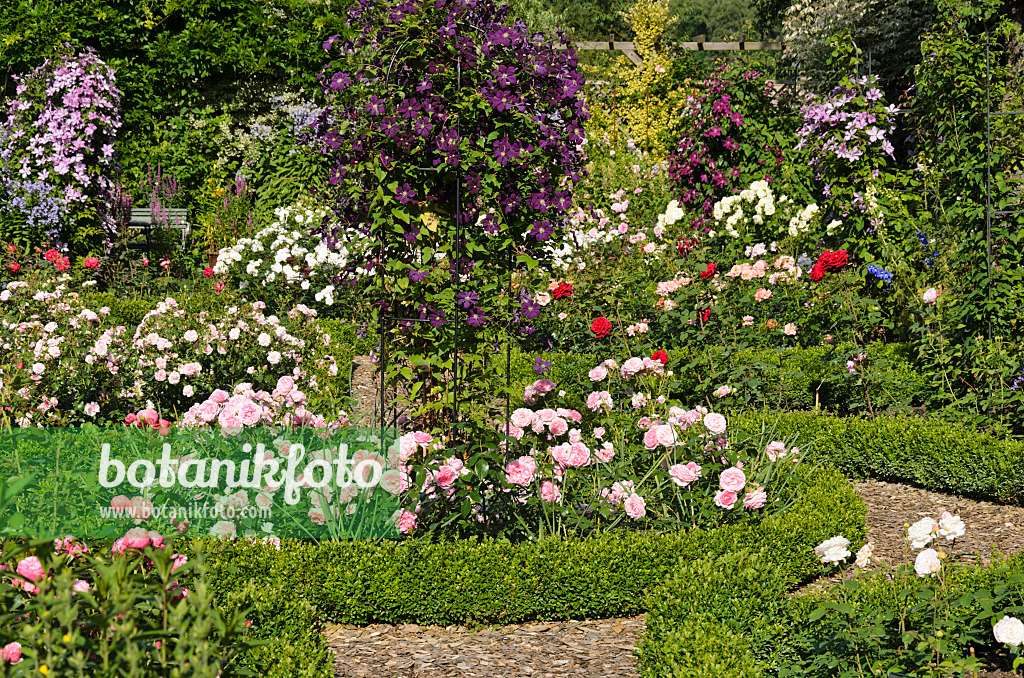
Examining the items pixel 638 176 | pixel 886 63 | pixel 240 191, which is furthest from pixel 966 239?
pixel 886 63

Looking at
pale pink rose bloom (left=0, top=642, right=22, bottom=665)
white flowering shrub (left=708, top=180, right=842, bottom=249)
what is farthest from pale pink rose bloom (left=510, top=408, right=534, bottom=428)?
white flowering shrub (left=708, top=180, right=842, bottom=249)

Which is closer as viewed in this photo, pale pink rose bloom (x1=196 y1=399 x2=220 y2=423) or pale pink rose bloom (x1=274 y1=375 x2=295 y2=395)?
A: pale pink rose bloom (x1=196 y1=399 x2=220 y2=423)

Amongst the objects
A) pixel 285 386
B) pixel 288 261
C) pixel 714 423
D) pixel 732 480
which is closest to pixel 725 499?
pixel 732 480

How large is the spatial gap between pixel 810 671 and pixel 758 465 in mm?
1576

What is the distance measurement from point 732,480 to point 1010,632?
1.38m

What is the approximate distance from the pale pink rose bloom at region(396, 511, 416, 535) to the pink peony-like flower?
1.13 metres

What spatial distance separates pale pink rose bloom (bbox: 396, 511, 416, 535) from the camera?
12.4 ft

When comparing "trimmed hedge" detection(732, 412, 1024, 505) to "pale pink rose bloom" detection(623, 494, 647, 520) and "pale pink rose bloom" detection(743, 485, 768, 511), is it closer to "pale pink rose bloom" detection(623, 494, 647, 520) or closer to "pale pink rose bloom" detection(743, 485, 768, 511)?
"pale pink rose bloom" detection(743, 485, 768, 511)

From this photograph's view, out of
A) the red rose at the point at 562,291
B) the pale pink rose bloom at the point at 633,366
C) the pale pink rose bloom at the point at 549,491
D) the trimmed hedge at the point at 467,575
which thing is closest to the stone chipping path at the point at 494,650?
the trimmed hedge at the point at 467,575

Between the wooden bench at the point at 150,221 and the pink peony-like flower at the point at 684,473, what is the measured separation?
821 cm

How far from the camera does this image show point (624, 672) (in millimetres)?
3240

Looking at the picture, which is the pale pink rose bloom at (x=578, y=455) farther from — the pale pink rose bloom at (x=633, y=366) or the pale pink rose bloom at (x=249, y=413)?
the pale pink rose bloom at (x=249, y=413)

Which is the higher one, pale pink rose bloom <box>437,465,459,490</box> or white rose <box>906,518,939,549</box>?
pale pink rose bloom <box>437,465,459,490</box>

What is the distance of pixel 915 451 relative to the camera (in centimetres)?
495
